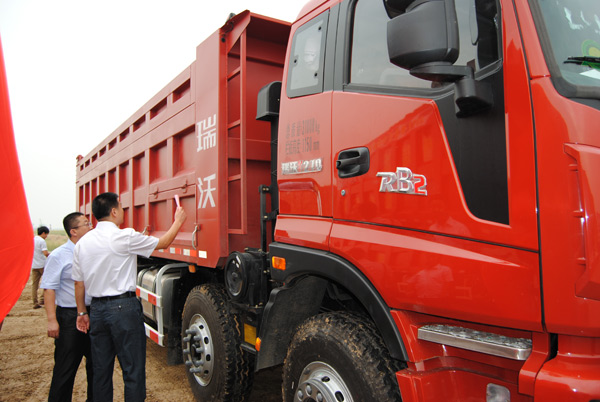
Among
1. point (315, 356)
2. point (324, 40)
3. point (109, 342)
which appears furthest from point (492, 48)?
point (109, 342)

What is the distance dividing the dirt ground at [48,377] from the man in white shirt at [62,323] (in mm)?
741

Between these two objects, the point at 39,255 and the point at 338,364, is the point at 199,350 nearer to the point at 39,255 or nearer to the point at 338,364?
the point at 338,364

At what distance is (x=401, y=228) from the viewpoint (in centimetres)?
188

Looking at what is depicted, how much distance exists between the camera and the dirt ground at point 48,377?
4.02 meters

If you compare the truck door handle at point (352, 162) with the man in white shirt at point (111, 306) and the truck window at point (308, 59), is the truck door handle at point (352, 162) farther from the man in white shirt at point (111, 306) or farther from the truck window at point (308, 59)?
the man in white shirt at point (111, 306)

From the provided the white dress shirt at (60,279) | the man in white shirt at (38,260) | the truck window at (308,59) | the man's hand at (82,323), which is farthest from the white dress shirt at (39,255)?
the truck window at (308,59)

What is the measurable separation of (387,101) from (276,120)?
1.15 meters

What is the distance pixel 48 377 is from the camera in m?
4.59

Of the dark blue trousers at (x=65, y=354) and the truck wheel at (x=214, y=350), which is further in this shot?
the dark blue trousers at (x=65, y=354)

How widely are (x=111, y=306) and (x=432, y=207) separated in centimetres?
231

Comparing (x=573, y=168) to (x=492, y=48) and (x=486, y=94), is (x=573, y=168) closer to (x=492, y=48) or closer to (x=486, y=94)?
(x=486, y=94)

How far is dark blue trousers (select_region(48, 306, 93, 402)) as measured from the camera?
333cm

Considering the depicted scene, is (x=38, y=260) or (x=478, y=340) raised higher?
(x=478, y=340)

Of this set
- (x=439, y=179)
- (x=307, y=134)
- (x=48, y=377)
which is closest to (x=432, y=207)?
(x=439, y=179)
